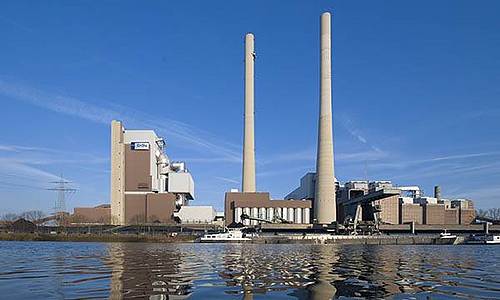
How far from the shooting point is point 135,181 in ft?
561

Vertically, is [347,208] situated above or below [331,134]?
below

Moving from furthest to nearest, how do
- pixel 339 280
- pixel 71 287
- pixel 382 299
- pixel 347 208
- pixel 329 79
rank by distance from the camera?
pixel 347 208
pixel 329 79
pixel 339 280
pixel 71 287
pixel 382 299

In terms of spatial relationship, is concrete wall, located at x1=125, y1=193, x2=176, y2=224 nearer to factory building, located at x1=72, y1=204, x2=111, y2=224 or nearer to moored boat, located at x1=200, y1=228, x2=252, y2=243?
factory building, located at x1=72, y1=204, x2=111, y2=224

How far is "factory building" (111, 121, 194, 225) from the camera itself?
6634 inches

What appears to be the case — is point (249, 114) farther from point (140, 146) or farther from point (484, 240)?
point (484, 240)

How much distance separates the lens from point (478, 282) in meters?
22.3

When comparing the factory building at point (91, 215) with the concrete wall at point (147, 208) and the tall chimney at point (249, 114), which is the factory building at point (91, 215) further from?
the tall chimney at point (249, 114)

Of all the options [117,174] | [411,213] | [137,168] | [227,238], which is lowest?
[227,238]

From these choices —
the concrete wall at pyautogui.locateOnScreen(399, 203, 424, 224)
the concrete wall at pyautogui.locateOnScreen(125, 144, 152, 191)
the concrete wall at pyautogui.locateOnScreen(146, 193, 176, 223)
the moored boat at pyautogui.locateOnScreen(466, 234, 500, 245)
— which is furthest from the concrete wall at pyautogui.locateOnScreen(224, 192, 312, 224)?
the moored boat at pyautogui.locateOnScreen(466, 234, 500, 245)

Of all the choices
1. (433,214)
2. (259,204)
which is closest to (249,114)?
(259,204)

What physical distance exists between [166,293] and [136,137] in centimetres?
16045

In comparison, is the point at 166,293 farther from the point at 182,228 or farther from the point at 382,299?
the point at 182,228

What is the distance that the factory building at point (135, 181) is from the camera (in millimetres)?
168500

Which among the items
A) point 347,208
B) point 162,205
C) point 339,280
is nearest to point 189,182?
point 162,205
